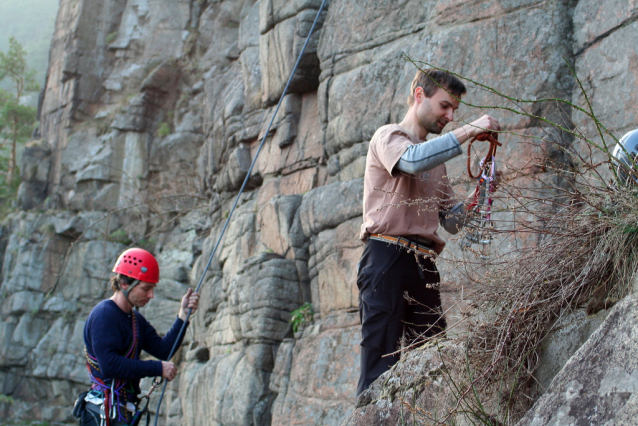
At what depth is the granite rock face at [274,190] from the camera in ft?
17.5

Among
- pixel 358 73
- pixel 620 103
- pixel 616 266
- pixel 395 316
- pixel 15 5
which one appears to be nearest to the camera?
pixel 616 266

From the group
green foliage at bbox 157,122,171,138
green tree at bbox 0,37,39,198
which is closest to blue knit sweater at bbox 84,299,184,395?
green foliage at bbox 157,122,171,138

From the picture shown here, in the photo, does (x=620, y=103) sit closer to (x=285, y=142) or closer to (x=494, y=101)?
(x=494, y=101)

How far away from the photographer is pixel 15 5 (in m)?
54.1

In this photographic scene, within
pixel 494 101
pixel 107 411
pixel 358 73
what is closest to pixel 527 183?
pixel 494 101

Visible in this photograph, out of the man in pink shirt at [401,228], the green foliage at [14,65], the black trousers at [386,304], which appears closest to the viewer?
the man in pink shirt at [401,228]

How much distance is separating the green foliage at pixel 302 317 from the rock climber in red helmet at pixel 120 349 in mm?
2433

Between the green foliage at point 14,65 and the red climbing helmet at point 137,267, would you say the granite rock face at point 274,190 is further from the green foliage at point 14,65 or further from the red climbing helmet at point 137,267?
the green foliage at point 14,65

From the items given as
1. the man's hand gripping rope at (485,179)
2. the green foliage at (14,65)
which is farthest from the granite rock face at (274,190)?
the green foliage at (14,65)

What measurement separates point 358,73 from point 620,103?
2767 mm

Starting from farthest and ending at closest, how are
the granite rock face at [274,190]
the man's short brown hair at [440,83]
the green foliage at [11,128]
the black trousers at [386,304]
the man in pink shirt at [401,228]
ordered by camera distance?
the green foliage at [11,128], the granite rock face at [274,190], the man's short brown hair at [440,83], the black trousers at [386,304], the man in pink shirt at [401,228]

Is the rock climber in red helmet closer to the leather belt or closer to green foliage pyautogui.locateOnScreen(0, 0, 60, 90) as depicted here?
the leather belt

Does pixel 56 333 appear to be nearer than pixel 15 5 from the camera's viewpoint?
Yes

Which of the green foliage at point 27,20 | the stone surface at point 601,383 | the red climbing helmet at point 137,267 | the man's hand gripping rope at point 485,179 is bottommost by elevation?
the stone surface at point 601,383
